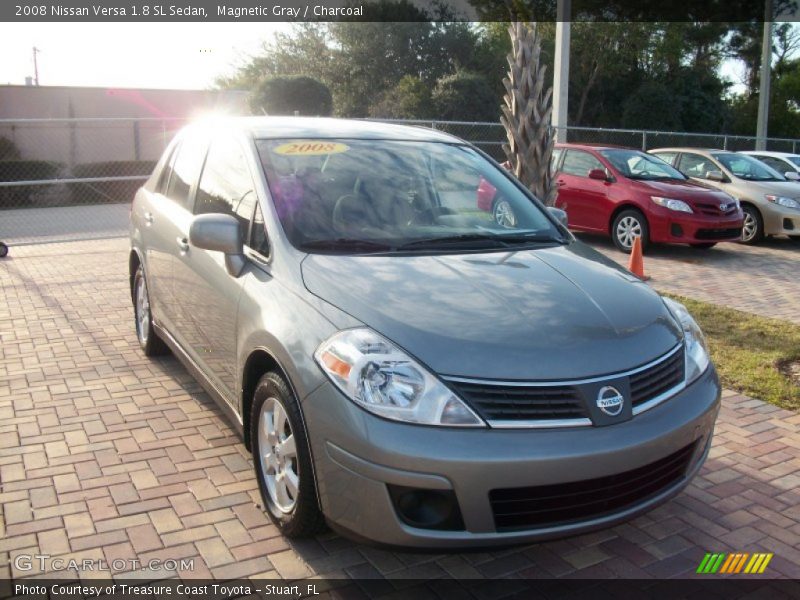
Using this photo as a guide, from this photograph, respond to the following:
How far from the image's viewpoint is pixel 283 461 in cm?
345

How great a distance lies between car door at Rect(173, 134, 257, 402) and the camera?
13.2ft

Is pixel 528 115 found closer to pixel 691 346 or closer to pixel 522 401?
pixel 691 346

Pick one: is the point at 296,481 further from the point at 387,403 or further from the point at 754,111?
the point at 754,111

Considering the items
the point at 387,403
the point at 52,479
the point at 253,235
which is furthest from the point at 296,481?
the point at 52,479

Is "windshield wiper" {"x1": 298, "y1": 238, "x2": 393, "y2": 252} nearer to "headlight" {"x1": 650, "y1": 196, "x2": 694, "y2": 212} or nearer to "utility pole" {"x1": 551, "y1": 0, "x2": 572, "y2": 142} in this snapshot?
"headlight" {"x1": 650, "y1": 196, "x2": 694, "y2": 212}

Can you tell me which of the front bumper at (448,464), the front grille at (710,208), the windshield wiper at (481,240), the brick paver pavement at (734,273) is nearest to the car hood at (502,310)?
the windshield wiper at (481,240)

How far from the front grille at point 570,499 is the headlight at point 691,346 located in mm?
507

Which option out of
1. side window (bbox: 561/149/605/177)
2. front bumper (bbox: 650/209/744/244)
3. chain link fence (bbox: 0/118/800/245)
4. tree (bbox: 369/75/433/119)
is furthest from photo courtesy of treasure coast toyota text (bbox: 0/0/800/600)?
tree (bbox: 369/75/433/119)

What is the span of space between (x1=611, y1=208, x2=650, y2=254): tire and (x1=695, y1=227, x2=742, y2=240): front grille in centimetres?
73

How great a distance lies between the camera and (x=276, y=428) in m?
3.45

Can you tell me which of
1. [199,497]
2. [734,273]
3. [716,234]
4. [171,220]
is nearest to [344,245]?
[199,497]

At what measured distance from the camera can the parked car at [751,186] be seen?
506 inches

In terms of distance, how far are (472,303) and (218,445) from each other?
2012mm

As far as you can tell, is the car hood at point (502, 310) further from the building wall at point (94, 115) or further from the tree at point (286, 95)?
the tree at point (286, 95)
